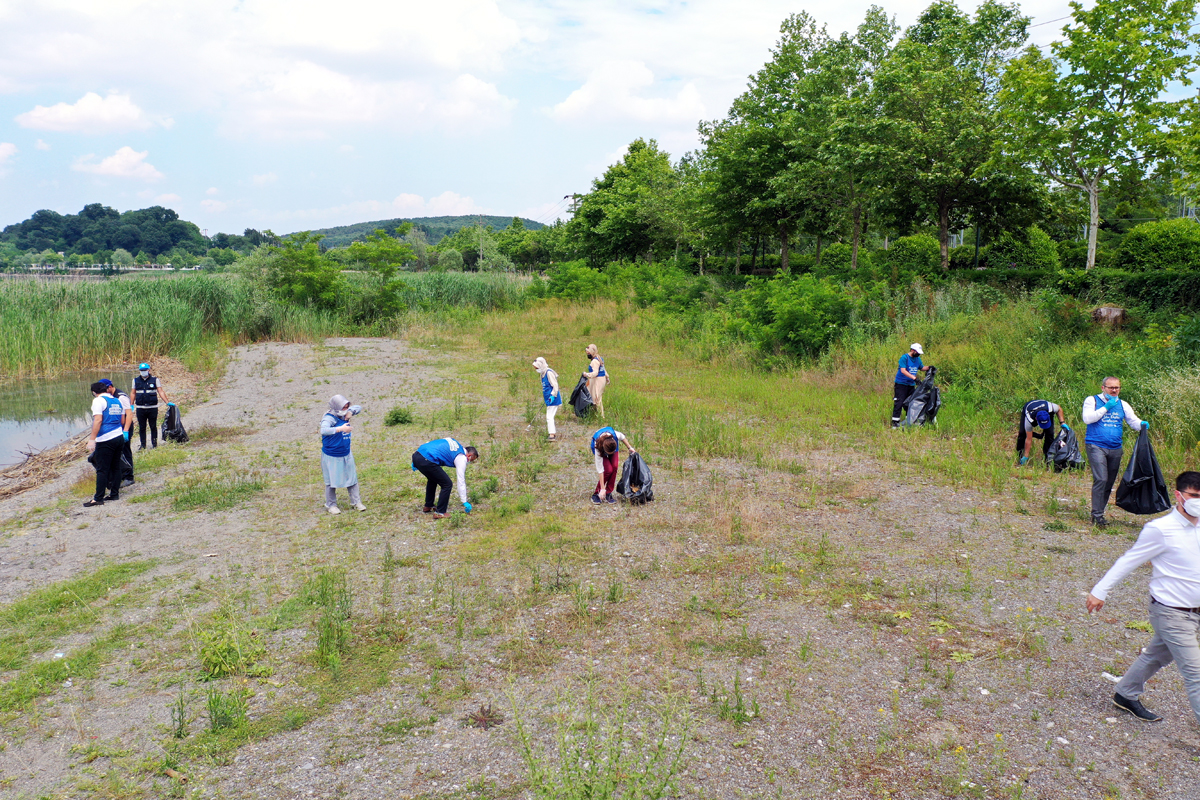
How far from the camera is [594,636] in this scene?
20.1 ft

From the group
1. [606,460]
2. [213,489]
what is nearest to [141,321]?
[213,489]

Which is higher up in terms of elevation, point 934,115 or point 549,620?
point 934,115

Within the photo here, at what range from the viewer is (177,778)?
4.38 meters

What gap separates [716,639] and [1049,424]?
727 centimetres

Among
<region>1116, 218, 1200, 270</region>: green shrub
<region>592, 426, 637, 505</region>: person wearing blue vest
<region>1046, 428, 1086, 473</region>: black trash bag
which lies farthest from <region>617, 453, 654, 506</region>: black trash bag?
<region>1116, 218, 1200, 270</region>: green shrub

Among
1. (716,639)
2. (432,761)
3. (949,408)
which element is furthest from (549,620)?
(949,408)

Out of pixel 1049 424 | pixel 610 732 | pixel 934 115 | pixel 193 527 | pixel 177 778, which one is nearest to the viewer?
pixel 177 778

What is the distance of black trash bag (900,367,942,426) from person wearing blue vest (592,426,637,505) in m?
6.18

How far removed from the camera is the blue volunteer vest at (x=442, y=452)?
8859 millimetres

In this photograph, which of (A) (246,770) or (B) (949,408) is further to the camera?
(B) (949,408)

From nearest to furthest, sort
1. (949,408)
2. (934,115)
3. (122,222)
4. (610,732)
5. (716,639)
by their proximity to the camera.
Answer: (610,732)
(716,639)
(949,408)
(934,115)
(122,222)

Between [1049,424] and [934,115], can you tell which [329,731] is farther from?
[934,115]

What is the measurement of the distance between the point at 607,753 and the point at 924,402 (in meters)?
10.2

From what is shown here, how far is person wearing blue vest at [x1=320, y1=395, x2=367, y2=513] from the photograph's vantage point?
889 centimetres
